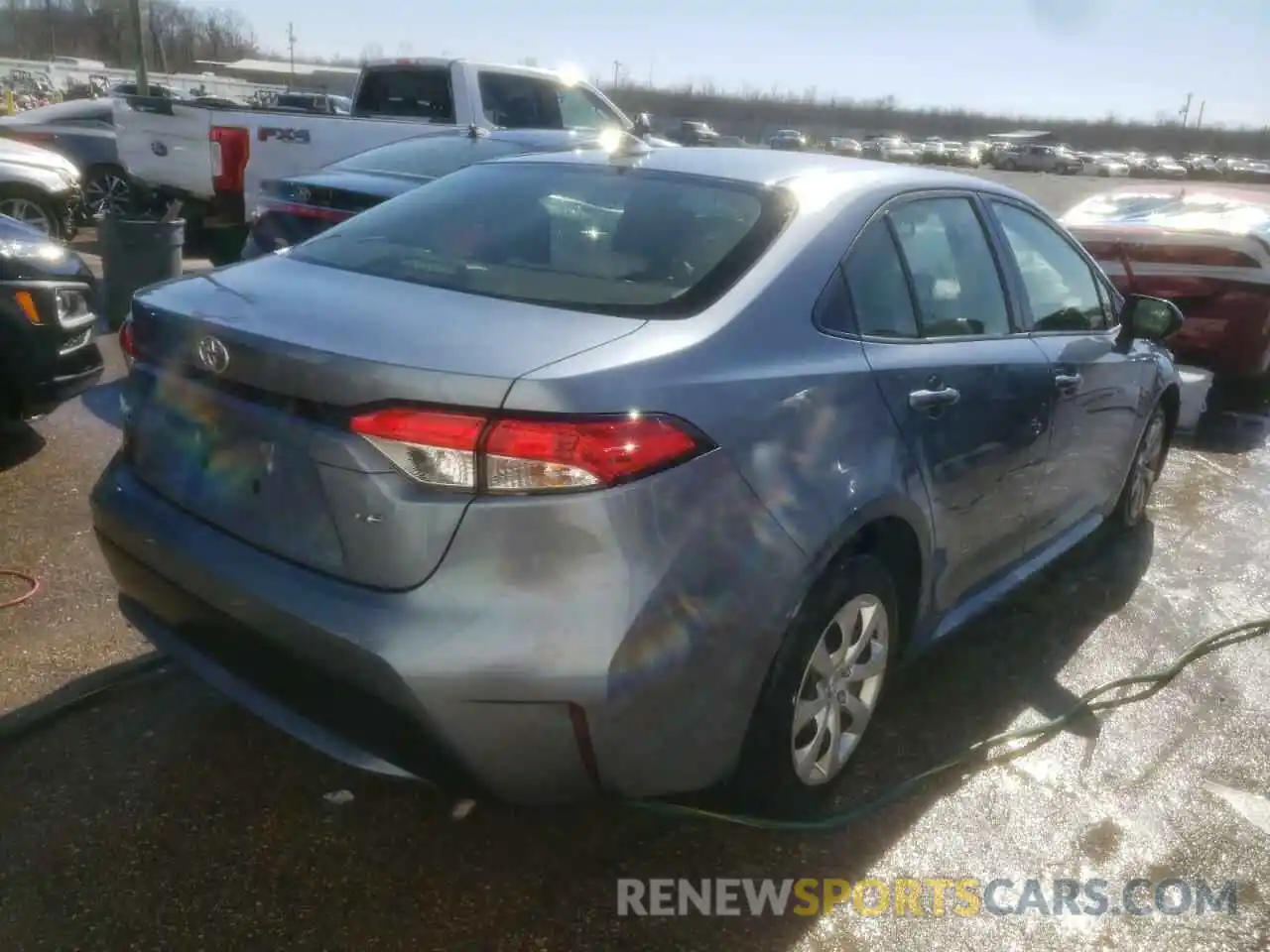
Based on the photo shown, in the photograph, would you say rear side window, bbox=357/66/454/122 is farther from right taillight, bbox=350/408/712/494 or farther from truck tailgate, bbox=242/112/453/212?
right taillight, bbox=350/408/712/494

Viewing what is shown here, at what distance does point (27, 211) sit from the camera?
9.98 meters

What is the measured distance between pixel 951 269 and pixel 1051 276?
853mm

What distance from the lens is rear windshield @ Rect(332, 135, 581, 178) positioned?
21.0 ft

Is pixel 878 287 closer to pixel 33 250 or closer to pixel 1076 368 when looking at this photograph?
pixel 1076 368

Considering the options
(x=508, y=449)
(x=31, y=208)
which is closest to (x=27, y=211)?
(x=31, y=208)

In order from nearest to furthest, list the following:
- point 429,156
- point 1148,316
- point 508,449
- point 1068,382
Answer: point 508,449 < point 1068,382 < point 1148,316 < point 429,156

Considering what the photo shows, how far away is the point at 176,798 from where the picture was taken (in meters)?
2.68

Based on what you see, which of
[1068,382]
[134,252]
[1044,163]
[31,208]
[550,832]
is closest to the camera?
[550,832]

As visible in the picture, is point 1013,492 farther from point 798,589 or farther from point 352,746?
point 352,746

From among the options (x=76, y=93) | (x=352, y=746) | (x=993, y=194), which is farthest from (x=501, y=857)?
(x=76, y=93)

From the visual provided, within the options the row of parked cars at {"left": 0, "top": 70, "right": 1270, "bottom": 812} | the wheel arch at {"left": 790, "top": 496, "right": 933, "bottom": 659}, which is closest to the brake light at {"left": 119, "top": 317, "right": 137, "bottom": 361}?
the row of parked cars at {"left": 0, "top": 70, "right": 1270, "bottom": 812}

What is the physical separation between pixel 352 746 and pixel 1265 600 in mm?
3879

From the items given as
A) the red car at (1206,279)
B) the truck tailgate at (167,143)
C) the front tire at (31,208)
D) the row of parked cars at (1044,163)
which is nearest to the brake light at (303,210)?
the truck tailgate at (167,143)

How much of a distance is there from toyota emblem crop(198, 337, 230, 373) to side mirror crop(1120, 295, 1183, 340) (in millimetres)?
3380
